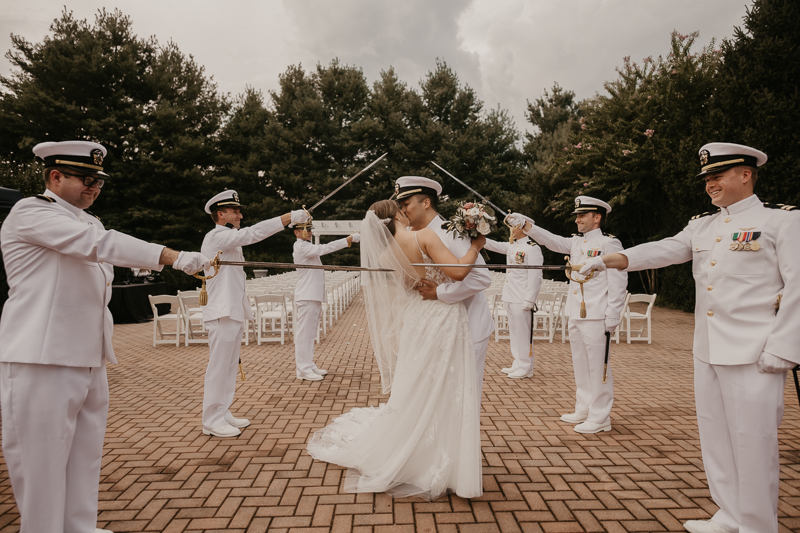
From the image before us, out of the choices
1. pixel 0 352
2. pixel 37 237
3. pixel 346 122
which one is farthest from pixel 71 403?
pixel 346 122

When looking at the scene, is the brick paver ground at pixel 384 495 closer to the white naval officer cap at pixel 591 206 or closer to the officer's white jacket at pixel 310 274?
the officer's white jacket at pixel 310 274

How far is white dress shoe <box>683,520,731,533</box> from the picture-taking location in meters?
2.97

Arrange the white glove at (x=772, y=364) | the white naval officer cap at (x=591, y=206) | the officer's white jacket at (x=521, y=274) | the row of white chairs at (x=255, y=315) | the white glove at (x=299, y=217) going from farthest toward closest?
1. the row of white chairs at (x=255, y=315)
2. the officer's white jacket at (x=521, y=274)
3. the white naval officer cap at (x=591, y=206)
4. the white glove at (x=299, y=217)
5. the white glove at (x=772, y=364)

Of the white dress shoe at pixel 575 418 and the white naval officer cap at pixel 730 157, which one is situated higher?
the white naval officer cap at pixel 730 157

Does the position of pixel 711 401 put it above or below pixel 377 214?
below

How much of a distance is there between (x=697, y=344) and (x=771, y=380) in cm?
47

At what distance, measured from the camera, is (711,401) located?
3.05 meters

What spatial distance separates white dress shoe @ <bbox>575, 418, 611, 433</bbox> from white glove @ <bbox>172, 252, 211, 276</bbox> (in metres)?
4.13

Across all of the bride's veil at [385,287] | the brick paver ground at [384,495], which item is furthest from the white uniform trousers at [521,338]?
the bride's veil at [385,287]

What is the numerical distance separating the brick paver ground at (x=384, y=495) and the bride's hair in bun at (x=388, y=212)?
213 centimetres

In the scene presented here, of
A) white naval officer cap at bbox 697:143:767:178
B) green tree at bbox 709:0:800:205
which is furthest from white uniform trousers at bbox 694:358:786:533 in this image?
green tree at bbox 709:0:800:205

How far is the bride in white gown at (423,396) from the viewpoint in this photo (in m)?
3.41

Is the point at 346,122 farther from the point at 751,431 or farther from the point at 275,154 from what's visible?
the point at 751,431

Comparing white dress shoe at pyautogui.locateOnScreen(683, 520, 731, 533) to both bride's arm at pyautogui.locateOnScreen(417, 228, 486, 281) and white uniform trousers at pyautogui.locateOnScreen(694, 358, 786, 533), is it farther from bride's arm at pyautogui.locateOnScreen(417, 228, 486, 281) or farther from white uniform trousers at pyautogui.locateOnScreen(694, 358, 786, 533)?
bride's arm at pyautogui.locateOnScreen(417, 228, 486, 281)
